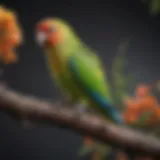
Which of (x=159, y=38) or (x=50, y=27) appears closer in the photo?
(x=50, y=27)

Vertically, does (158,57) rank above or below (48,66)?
above

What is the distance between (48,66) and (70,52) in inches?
3.5

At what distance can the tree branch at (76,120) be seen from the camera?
138 cm

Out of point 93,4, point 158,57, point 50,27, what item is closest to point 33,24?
point 50,27

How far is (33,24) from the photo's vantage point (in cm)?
143

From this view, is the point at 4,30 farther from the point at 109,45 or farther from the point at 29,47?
the point at 109,45

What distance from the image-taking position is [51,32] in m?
1.37

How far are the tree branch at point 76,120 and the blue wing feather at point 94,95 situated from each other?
0.04 m

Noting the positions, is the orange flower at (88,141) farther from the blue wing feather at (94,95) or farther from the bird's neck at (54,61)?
the bird's neck at (54,61)

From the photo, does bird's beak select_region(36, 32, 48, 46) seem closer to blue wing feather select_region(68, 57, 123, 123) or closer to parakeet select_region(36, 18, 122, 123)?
parakeet select_region(36, 18, 122, 123)

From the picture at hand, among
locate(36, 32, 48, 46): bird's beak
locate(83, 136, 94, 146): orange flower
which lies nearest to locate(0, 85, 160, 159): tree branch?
locate(83, 136, 94, 146): orange flower

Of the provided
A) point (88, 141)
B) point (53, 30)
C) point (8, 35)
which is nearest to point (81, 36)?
point (53, 30)

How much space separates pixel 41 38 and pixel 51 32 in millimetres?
39

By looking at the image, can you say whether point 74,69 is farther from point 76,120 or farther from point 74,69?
point 76,120
